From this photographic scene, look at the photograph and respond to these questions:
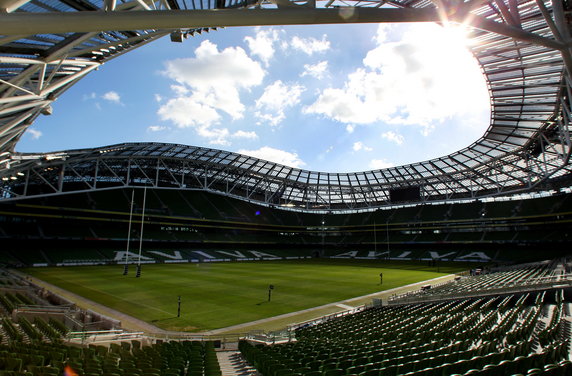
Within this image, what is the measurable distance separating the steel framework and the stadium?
6 centimetres

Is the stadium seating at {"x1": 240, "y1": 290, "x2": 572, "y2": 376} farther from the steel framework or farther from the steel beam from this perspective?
the steel framework

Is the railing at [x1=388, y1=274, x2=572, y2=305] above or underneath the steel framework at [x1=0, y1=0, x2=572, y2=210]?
underneath

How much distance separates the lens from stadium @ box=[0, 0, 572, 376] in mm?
7758

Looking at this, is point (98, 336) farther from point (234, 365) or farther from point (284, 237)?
point (284, 237)

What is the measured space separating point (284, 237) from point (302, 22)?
84.6m

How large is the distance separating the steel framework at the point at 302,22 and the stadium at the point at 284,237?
0.06 metres

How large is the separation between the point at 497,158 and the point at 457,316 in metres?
43.5

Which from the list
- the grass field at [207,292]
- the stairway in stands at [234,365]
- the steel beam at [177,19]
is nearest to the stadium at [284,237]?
the steel beam at [177,19]

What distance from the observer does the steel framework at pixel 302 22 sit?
4.28 meters

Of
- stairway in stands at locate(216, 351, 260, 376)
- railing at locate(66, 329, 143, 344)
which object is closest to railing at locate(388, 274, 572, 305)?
stairway in stands at locate(216, 351, 260, 376)

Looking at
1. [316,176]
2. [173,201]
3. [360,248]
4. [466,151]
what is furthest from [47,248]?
[466,151]

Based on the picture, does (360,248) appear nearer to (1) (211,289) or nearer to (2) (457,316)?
(1) (211,289)

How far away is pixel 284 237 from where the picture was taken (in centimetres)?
8775

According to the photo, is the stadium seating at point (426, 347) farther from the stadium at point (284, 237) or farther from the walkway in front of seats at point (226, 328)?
the walkway in front of seats at point (226, 328)
